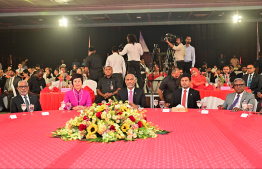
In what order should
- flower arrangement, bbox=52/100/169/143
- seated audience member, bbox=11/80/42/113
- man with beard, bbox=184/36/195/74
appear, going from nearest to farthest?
flower arrangement, bbox=52/100/169/143, seated audience member, bbox=11/80/42/113, man with beard, bbox=184/36/195/74

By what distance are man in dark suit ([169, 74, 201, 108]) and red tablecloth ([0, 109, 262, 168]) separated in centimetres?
182

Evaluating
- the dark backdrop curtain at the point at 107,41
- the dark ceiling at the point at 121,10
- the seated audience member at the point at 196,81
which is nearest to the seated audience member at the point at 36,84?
the dark ceiling at the point at 121,10

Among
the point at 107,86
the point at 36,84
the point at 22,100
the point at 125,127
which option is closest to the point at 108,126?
the point at 125,127

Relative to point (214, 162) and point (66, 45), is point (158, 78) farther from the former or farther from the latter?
point (214, 162)

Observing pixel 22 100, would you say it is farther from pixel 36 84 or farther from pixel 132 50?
pixel 132 50

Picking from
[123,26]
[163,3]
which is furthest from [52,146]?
[123,26]

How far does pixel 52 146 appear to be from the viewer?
5.92 ft

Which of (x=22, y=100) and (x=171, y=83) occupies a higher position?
(x=171, y=83)

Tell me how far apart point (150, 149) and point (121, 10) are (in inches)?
380

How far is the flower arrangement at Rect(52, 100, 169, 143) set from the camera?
1.88 meters

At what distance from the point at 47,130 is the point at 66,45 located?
42.4 feet

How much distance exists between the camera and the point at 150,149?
5.60 ft

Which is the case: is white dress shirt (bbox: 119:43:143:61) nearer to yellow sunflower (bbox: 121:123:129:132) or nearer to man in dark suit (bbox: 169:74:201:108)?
man in dark suit (bbox: 169:74:201:108)

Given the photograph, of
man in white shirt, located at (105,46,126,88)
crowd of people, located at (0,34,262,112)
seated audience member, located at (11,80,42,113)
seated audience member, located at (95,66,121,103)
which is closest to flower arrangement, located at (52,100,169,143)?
crowd of people, located at (0,34,262,112)
